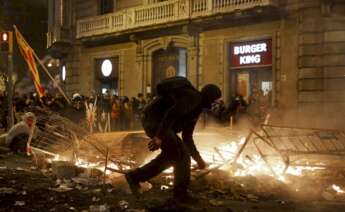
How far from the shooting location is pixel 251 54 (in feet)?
69.2

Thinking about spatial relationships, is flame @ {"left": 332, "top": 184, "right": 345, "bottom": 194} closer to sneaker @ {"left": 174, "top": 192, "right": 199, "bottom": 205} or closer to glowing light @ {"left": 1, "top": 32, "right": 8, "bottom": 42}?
sneaker @ {"left": 174, "top": 192, "right": 199, "bottom": 205}

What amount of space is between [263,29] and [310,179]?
41.4 feet

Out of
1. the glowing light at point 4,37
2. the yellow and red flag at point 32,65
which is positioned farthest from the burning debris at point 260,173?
the glowing light at point 4,37

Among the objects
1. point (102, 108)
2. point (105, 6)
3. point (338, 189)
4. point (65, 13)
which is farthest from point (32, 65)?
Result: point (65, 13)

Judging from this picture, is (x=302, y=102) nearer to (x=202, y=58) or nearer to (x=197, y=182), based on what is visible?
(x=202, y=58)

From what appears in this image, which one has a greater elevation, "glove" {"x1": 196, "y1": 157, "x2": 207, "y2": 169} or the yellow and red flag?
the yellow and red flag

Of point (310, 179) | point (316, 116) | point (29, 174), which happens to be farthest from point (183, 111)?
point (316, 116)

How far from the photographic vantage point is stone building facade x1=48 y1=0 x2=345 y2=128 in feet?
60.4

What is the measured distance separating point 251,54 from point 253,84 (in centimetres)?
117

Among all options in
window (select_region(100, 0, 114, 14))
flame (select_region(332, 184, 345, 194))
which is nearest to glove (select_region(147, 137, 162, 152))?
flame (select_region(332, 184, 345, 194))

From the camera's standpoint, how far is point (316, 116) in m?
18.5

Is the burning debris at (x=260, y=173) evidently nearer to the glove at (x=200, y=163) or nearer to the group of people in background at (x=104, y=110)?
the glove at (x=200, y=163)

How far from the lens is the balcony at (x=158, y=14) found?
20625 millimetres

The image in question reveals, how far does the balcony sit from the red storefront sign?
1.52 m
